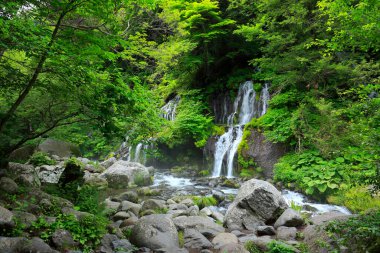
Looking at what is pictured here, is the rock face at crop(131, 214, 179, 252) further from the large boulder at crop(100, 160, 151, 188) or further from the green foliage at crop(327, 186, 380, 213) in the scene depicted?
the large boulder at crop(100, 160, 151, 188)

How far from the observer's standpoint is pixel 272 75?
14844mm

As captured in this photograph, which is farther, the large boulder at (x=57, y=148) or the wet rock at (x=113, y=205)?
the large boulder at (x=57, y=148)

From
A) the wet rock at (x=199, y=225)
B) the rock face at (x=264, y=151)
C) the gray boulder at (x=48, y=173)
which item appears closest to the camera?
the wet rock at (x=199, y=225)

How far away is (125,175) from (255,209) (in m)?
6.77


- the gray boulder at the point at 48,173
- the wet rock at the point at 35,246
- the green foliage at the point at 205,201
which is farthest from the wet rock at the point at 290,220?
the gray boulder at the point at 48,173

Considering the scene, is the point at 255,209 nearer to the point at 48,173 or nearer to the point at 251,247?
the point at 251,247

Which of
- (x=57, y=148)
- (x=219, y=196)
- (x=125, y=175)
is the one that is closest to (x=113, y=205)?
(x=125, y=175)

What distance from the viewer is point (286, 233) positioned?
24.0 feet

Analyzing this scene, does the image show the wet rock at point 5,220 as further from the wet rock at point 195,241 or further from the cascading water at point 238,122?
the cascading water at point 238,122

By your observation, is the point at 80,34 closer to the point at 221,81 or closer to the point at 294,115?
the point at 294,115

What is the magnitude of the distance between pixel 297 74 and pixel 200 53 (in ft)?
26.6

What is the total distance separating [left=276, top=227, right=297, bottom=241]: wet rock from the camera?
7.13 meters

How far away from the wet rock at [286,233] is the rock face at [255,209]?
708mm

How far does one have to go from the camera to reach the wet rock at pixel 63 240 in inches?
193
